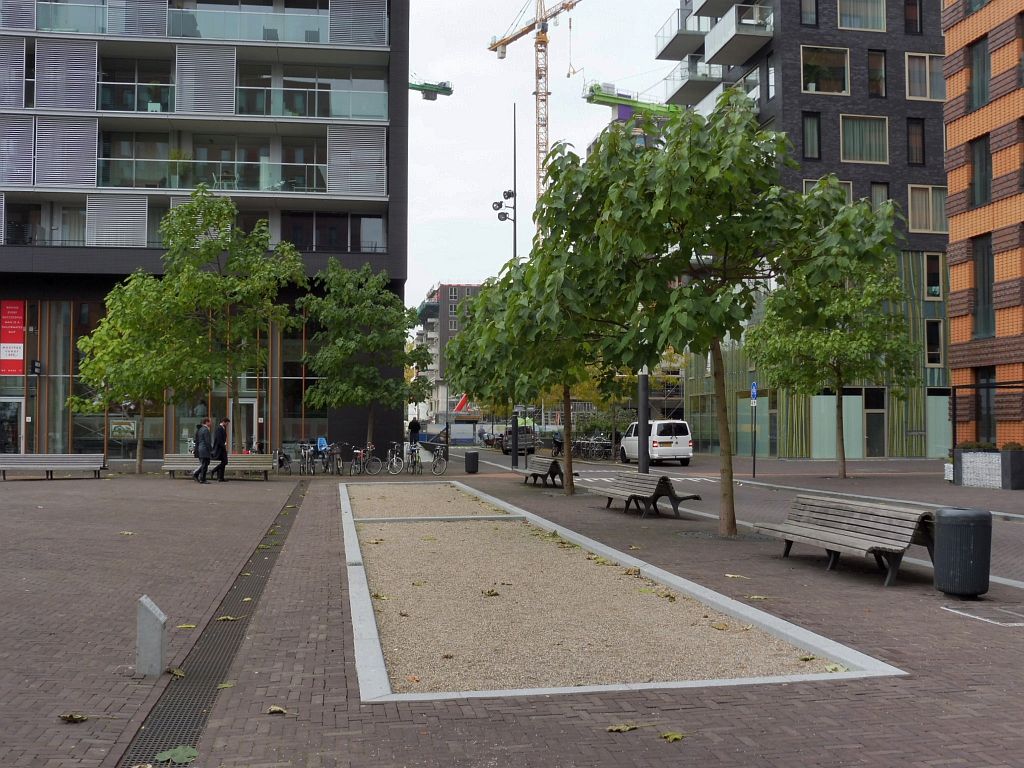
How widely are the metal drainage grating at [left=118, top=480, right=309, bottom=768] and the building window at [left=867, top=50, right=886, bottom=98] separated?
4100 cm

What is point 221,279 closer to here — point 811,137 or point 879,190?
point 811,137

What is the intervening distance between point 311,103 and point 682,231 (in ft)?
85.6

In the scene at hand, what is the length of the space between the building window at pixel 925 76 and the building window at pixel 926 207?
4.07m

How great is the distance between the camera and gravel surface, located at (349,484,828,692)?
248 inches

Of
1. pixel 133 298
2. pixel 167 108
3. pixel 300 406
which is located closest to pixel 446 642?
pixel 133 298

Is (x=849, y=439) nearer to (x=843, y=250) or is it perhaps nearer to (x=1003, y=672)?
(x=843, y=250)

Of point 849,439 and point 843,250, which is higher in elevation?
point 843,250

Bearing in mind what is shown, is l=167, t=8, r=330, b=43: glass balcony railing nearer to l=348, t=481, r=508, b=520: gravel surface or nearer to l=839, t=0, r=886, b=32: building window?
l=348, t=481, r=508, b=520: gravel surface

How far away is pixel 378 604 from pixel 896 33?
1708 inches

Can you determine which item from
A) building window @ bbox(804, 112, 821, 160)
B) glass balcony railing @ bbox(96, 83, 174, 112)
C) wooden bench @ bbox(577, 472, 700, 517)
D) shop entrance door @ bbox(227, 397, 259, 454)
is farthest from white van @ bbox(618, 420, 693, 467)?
glass balcony railing @ bbox(96, 83, 174, 112)

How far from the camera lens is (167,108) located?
34.9 metres

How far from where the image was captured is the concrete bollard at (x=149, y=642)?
246 inches

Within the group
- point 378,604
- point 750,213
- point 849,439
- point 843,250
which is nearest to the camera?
point 378,604

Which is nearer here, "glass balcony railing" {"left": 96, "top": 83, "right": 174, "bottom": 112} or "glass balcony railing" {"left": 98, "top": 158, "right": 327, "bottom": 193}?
"glass balcony railing" {"left": 98, "top": 158, "right": 327, "bottom": 193}
